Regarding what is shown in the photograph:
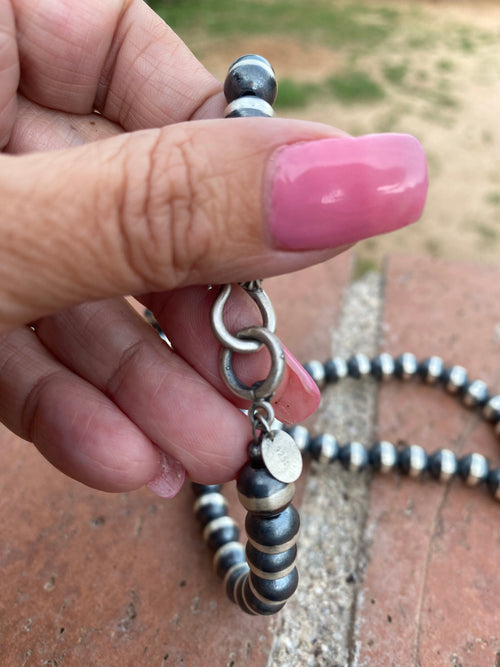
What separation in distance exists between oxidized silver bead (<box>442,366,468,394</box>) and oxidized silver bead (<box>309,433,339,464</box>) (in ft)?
1.05

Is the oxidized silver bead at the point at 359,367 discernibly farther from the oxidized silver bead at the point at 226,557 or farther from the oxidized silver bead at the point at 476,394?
the oxidized silver bead at the point at 226,557

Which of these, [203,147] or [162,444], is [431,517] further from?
[203,147]

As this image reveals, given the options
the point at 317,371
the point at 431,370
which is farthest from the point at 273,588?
the point at 431,370

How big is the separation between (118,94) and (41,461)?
0.76 m

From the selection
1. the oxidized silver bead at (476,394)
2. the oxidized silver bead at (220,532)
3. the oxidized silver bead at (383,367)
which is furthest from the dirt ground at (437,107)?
the oxidized silver bead at (220,532)

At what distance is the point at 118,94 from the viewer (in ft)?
3.93

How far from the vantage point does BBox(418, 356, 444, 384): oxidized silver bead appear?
1375 millimetres

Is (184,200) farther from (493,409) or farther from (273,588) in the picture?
(493,409)

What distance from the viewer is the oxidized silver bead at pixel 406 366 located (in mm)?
1378

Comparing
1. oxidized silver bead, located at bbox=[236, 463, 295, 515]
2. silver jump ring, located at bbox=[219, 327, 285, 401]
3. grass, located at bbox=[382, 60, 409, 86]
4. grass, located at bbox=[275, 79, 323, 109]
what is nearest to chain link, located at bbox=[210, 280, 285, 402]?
silver jump ring, located at bbox=[219, 327, 285, 401]

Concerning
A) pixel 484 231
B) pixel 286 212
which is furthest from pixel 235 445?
pixel 484 231

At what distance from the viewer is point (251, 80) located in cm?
97

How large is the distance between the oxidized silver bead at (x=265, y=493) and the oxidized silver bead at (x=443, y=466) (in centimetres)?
43

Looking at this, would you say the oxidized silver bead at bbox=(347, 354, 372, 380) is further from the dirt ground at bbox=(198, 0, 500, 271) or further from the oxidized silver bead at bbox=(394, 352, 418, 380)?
the dirt ground at bbox=(198, 0, 500, 271)
